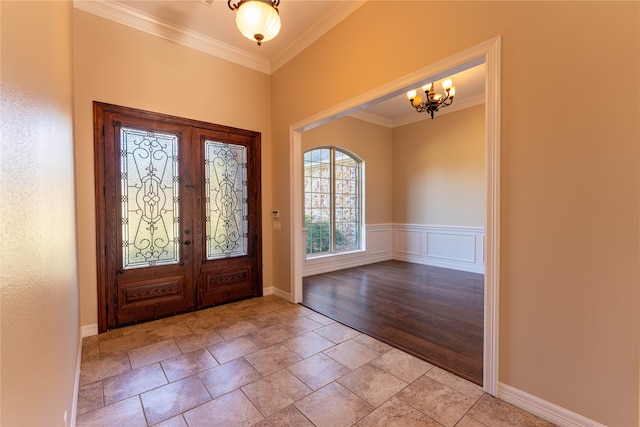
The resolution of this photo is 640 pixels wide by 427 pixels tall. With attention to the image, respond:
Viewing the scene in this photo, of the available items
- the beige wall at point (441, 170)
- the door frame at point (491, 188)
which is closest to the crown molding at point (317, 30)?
the door frame at point (491, 188)

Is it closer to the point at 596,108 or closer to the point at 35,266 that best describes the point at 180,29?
the point at 35,266

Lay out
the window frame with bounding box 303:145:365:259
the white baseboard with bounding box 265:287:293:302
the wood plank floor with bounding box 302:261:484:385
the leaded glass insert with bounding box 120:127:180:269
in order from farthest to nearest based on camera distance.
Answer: the window frame with bounding box 303:145:365:259, the white baseboard with bounding box 265:287:293:302, the leaded glass insert with bounding box 120:127:180:269, the wood plank floor with bounding box 302:261:484:385

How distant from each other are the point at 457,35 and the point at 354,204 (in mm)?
4686

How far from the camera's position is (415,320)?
11.0ft

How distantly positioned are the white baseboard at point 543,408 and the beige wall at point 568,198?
0.03 meters

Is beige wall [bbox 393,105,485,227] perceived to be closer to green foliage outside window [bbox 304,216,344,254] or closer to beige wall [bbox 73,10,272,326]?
green foliage outside window [bbox 304,216,344,254]

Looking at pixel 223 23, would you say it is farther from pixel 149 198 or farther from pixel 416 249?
pixel 416 249

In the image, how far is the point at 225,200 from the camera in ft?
13.0

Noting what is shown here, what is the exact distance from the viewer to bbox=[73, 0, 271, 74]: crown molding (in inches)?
121

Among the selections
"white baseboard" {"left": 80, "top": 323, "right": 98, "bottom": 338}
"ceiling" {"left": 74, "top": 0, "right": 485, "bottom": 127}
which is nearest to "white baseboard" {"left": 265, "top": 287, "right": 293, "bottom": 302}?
"white baseboard" {"left": 80, "top": 323, "right": 98, "bottom": 338}

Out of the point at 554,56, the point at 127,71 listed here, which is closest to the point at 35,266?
the point at 554,56

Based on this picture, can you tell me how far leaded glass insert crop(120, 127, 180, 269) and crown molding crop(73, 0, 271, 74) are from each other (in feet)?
4.12

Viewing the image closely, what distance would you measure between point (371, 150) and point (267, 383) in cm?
558

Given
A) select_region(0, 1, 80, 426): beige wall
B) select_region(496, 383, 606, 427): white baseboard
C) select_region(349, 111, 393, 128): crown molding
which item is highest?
select_region(349, 111, 393, 128): crown molding
